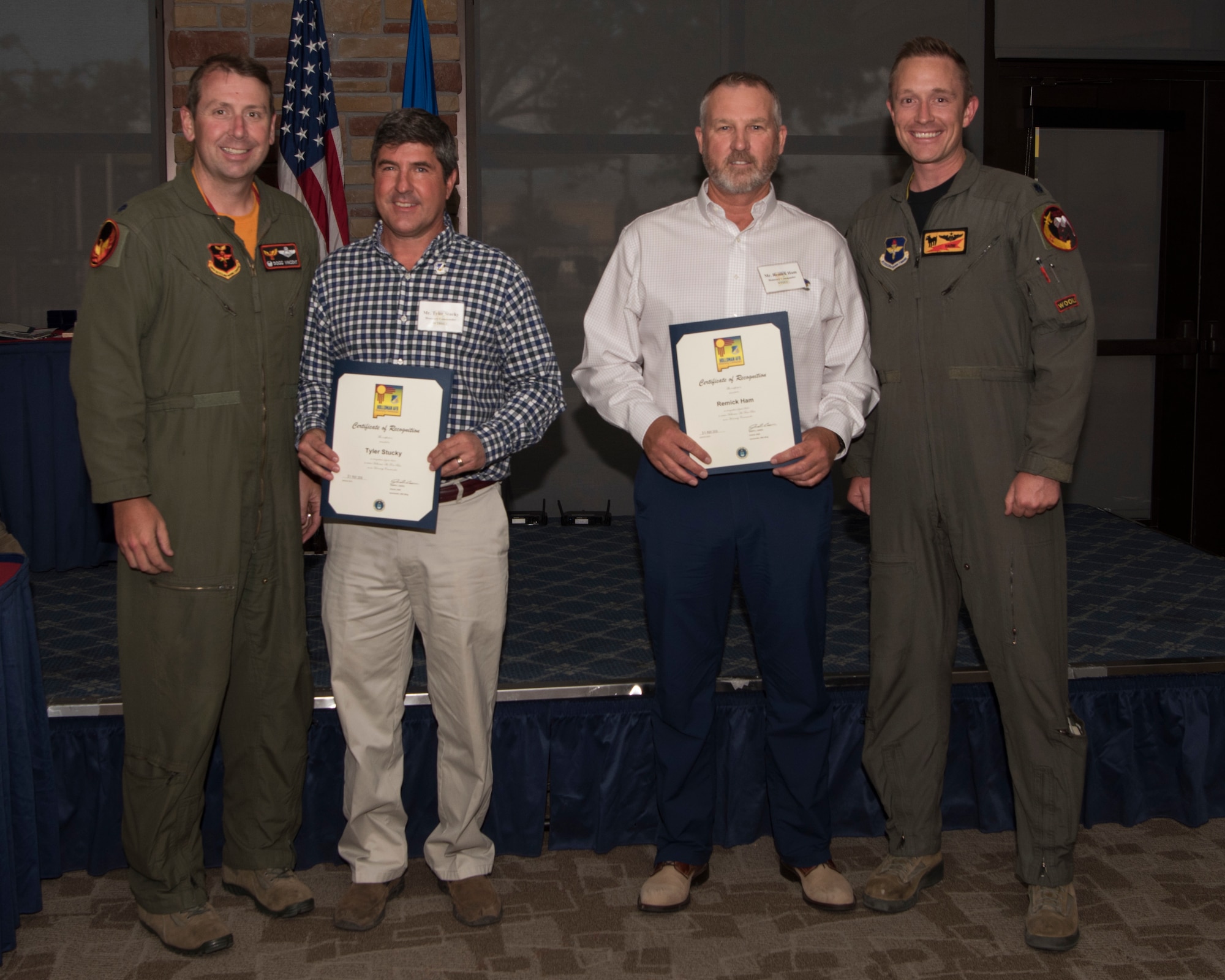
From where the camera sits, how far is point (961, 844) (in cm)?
309

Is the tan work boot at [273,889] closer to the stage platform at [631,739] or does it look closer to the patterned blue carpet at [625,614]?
the stage platform at [631,739]


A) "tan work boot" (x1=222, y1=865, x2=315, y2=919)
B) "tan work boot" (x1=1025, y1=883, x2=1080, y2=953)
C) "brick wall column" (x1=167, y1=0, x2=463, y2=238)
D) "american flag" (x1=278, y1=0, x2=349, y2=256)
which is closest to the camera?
"tan work boot" (x1=1025, y1=883, x2=1080, y2=953)

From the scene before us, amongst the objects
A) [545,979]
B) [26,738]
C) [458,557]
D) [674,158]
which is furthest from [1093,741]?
[674,158]

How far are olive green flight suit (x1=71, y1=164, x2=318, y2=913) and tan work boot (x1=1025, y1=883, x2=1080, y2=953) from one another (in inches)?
69.4

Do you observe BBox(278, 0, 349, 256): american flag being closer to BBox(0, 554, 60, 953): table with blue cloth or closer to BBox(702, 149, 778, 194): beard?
BBox(0, 554, 60, 953): table with blue cloth

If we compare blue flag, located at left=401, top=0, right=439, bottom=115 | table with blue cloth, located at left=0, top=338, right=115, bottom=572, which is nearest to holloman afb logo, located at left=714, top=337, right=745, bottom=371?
blue flag, located at left=401, top=0, right=439, bottom=115

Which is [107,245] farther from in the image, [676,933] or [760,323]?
[676,933]

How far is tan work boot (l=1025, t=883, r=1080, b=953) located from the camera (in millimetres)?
2527

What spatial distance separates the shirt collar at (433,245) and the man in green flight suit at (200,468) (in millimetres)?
200

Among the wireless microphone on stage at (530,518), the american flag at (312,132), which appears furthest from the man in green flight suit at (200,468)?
the wireless microphone on stage at (530,518)

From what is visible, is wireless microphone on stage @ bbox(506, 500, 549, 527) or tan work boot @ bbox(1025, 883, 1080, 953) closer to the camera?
tan work boot @ bbox(1025, 883, 1080, 953)

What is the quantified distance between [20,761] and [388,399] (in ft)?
3.77

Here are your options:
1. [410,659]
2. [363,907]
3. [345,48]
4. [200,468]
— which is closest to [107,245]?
[200,468]

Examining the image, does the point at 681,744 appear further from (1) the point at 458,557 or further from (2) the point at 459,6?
(2) the point at 459,6
